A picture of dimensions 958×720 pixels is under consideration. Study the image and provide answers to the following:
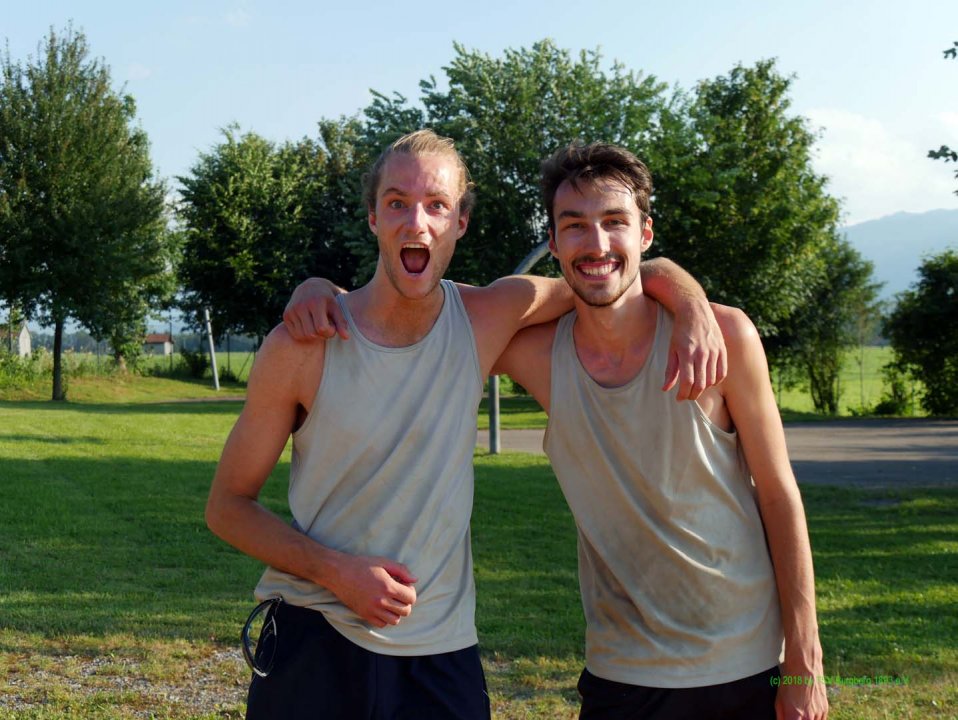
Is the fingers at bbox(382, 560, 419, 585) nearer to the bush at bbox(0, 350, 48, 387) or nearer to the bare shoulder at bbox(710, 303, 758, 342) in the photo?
the bare shoulder at bbox(710, 303, 758, 342)

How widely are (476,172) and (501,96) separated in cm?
265

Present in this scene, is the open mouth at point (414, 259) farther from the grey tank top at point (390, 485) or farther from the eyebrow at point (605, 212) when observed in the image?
the eyebrow at point (605, 212)

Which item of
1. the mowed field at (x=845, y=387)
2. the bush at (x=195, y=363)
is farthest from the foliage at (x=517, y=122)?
the bush at (x=195, y=363)

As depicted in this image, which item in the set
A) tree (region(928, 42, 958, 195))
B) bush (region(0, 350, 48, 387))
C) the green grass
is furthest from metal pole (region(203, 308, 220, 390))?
tree (region(928, 42, 958, 195))

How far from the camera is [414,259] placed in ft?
9.39

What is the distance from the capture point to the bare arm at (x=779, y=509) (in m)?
2.75

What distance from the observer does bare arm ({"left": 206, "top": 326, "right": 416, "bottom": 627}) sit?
2.58 metres

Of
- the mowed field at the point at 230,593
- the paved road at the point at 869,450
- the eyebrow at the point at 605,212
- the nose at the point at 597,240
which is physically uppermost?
the eyebrow at the point at 605,212

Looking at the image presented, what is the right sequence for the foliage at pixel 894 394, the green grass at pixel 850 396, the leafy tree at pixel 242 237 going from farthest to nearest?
the leafy tree at pixel 242 237 → the green grass at pixel 850 396 → the foliage at pixel 894 394

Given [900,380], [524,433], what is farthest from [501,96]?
[900,380]

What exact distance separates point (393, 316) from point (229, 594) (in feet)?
17.3

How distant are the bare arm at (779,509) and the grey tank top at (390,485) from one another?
763 millimetres

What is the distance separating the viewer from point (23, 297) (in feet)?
98.7

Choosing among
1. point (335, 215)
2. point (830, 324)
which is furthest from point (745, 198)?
point (335, 215)
